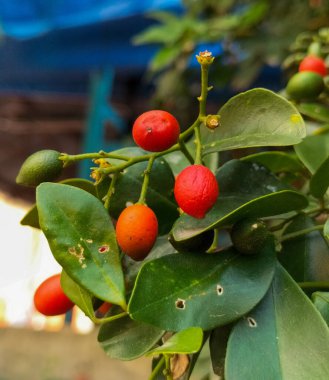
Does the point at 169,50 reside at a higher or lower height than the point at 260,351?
lower

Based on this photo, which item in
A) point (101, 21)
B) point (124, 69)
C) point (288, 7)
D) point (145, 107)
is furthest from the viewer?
point (145, 107)

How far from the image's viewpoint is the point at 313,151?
→ 1.92ft

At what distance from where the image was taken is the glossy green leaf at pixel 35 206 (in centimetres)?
52

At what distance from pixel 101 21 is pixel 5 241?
408 centimetres

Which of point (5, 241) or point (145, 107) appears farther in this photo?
point (5, 241)

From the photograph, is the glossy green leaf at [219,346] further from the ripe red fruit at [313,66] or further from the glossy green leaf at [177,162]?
the ripe red fruit at [313,66]

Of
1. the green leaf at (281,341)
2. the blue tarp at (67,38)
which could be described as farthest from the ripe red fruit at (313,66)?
the blue tarp at (67,38)

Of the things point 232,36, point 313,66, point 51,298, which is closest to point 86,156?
point 51,298

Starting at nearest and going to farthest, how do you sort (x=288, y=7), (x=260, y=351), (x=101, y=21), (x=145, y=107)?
1. (x=260, y=351)
2. (x=288, y=7)
3. (x=101, y=21)
4. (x=145, y=107)

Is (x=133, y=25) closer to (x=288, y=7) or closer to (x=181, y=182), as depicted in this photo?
(x=288, y=7)

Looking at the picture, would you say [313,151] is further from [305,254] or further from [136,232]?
[136,232]

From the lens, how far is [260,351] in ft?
1.37

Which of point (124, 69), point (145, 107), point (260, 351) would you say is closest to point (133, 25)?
point (124, 69)

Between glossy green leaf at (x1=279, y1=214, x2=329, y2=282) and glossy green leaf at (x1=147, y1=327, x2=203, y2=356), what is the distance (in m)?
0.17
